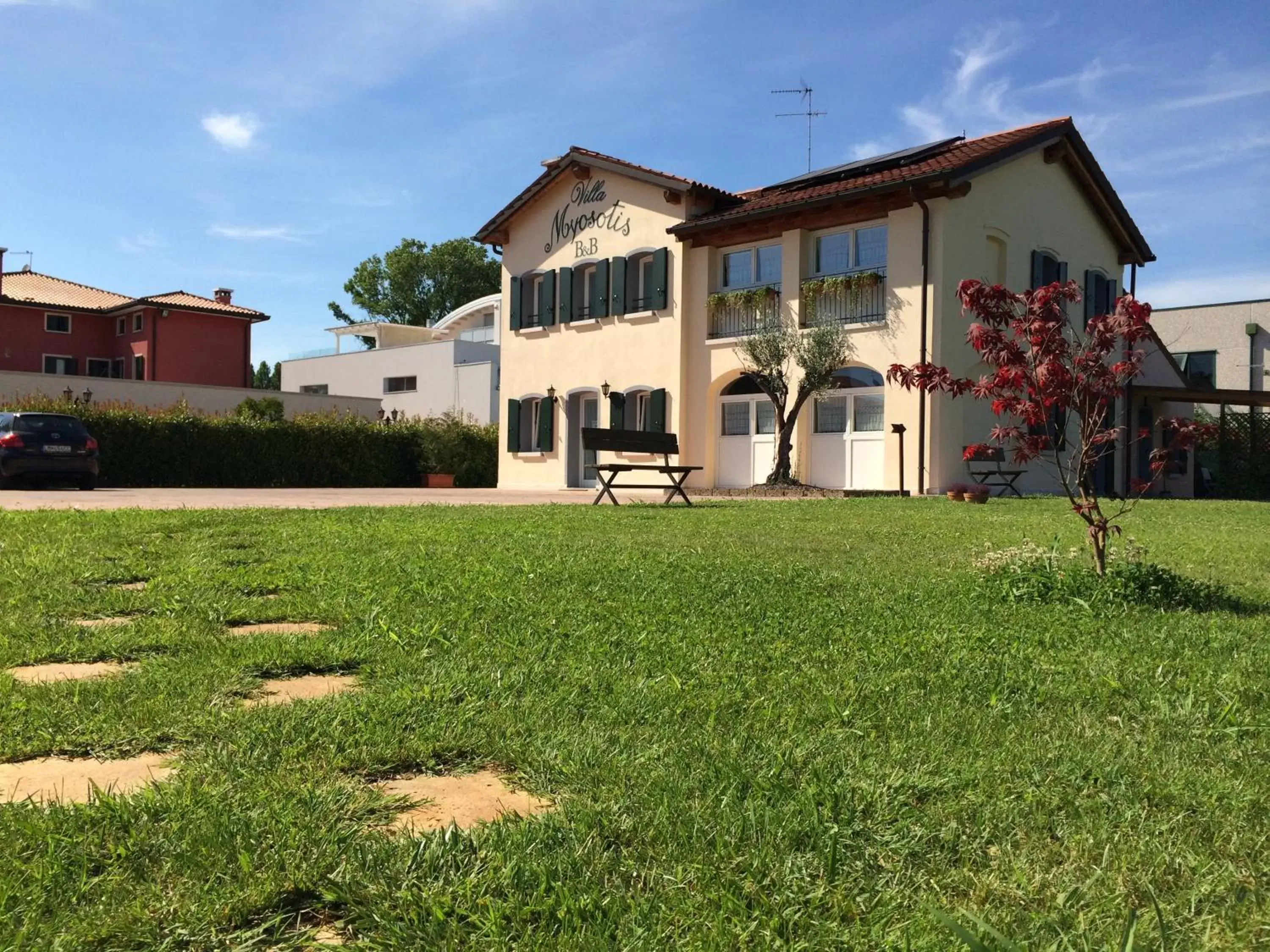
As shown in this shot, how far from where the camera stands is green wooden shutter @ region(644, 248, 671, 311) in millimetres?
20297

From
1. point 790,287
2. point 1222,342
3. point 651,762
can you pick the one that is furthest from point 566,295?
point 1222,342

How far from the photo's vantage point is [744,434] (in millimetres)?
19516

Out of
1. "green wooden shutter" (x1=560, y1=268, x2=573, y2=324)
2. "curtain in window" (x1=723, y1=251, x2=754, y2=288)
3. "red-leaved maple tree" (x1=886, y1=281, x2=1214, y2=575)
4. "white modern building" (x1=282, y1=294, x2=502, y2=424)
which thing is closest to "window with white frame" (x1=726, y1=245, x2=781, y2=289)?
"curtain in window" (x1=723, y1=251, x2=754, y2=288)

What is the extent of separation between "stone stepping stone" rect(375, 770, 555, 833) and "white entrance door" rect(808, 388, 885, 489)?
1553cm

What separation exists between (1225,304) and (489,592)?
32796 mm

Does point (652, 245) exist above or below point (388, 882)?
above

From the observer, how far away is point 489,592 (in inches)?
186

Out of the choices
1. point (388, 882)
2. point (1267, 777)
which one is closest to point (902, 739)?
point (1267, 777)

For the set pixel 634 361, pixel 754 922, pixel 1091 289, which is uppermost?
pixel 1091 289

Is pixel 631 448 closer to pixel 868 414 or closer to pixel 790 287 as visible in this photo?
pixel 868 414

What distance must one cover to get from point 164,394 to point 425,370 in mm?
8622

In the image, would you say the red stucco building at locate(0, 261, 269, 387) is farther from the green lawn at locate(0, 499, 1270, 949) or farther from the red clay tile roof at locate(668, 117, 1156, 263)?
the green lawn at locate(0, 499, 1270, 949)

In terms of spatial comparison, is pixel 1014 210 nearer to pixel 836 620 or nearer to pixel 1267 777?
pixel 836 620

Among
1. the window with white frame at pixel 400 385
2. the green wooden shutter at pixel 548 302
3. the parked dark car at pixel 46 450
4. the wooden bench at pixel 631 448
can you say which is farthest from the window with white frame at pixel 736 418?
the window with white frame at pixel 400 385
